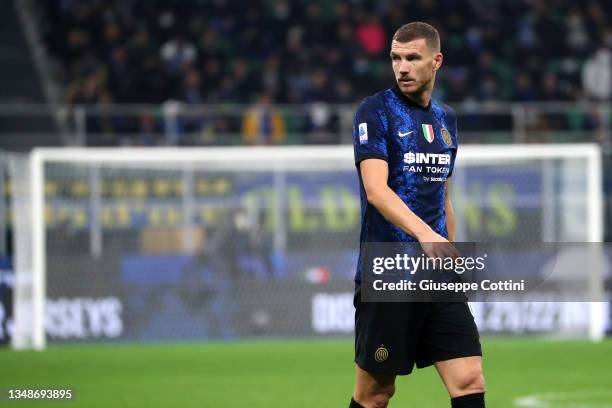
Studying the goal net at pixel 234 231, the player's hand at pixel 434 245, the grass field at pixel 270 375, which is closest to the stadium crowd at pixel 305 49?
the goal net at pixel 234 231

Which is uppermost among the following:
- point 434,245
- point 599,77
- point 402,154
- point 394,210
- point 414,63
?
point 599,77

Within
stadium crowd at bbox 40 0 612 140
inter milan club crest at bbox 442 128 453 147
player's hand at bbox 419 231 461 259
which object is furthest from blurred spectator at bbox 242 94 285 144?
player's hand at bbox 419 231 461 259

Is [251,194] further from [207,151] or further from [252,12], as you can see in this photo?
[252,12]

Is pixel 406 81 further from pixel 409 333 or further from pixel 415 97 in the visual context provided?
pixel 409 333

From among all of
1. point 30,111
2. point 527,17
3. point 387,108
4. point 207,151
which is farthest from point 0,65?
point 387,108

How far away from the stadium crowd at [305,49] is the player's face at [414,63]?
550 inches

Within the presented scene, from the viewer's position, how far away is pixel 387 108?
498 cm

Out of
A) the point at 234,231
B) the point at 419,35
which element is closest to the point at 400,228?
the point at 419,35

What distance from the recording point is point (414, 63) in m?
4.93

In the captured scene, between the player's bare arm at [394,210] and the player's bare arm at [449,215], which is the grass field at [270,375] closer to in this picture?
the player's bare arm at [449,215]

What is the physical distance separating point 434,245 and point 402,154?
0.52m

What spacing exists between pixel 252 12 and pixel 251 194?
8.18m

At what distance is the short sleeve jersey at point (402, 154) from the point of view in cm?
491

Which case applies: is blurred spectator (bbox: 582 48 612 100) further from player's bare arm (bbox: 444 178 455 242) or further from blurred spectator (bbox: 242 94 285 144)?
player's bare arm (bbox: 444 178 455 242)
